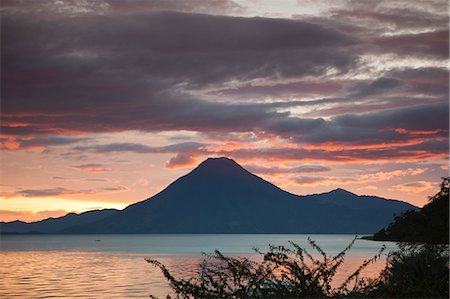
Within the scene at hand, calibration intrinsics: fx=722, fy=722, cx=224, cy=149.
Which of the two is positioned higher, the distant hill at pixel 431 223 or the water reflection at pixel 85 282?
the distant hill at pixel 431 223

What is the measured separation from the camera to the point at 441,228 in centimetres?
4369

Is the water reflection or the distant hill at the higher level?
the distant hill

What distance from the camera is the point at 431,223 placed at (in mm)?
45750

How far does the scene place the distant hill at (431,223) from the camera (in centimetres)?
4347

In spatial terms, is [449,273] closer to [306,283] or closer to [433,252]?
[433,252]

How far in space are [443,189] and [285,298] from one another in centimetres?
3464

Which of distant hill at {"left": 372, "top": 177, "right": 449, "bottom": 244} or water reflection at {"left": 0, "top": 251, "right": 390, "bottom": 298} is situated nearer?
distant hill at {"left": 372, "top": 177, "right": 449, "bottom": 244}

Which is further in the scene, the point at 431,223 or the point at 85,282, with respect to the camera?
the point at 85,282

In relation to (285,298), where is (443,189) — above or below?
above

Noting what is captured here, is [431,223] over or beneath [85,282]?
over

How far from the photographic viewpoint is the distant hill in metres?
43.5

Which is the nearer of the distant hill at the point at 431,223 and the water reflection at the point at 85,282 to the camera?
the distant hill at the point at 431,223

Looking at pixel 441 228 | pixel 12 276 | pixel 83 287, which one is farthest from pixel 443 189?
pixel 12 276

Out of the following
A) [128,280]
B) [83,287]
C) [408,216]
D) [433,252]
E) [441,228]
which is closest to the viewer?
[433,252]
